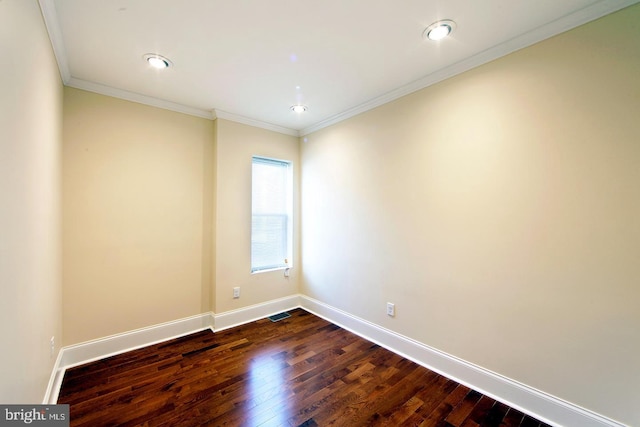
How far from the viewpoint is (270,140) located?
140 inches

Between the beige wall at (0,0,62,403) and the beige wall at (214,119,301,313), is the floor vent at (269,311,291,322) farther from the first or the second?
the beige wall at (0,0,62,403)

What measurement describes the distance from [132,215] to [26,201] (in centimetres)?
134

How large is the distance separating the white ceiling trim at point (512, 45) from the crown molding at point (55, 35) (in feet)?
8.07

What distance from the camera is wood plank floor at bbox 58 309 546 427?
5.67ft

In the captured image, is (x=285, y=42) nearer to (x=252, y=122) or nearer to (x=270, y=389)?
(x=252, y=122)

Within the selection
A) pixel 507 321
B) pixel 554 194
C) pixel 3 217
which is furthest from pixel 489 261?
pixel 3 217

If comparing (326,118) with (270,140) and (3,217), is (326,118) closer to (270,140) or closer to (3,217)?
(270,140)

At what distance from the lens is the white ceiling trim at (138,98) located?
2376mm

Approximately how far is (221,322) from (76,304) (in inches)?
52.7

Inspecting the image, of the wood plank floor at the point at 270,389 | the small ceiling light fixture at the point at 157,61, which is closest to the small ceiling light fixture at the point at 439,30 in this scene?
the small ceiling light fixture at the point at 157,61

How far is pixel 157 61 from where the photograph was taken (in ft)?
6.84

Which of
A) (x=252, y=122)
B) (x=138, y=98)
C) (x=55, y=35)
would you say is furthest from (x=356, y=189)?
(x=55, y=35)

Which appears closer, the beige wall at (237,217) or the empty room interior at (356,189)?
the empty room interior at (356,189)

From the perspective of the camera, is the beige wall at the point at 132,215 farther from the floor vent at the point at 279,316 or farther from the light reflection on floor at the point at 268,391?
the light reflection on floor at the point at 268,391
